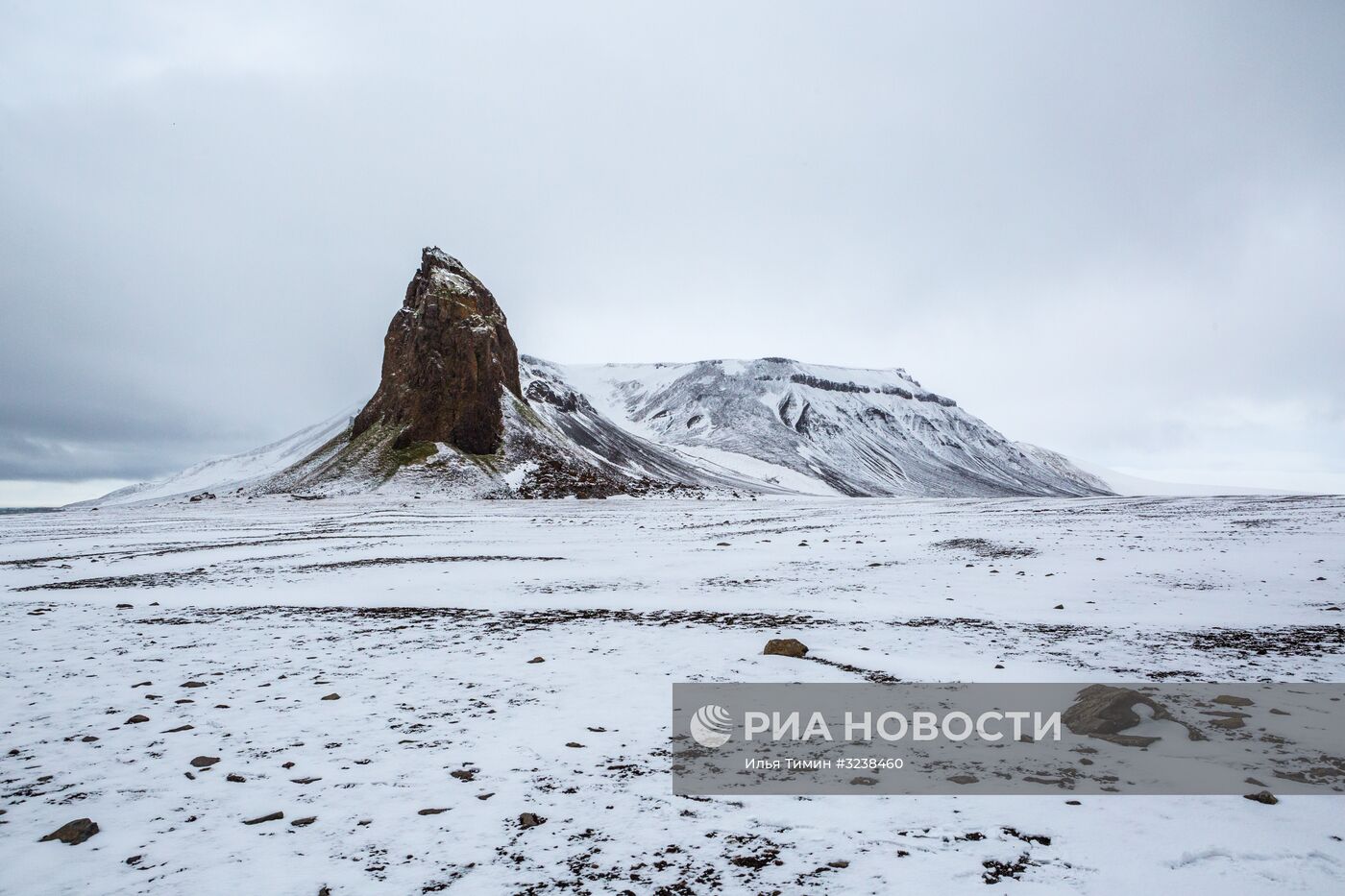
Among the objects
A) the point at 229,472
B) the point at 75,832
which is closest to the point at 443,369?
the point at 229,472

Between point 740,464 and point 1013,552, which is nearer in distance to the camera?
point 1013,552

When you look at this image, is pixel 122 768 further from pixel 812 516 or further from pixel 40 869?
pixel 812 516

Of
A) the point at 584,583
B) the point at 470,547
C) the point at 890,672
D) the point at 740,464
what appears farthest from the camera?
the point at 740,464

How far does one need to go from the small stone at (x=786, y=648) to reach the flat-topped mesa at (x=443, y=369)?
98219 millimetres

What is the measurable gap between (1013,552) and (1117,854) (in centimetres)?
2026

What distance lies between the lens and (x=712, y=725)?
7113 mm

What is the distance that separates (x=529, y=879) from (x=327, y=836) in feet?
5.82

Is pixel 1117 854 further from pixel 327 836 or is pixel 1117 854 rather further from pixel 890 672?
pixel 327 836

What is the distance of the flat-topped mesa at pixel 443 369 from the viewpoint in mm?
104438

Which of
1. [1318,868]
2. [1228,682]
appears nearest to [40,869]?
[1318,868]

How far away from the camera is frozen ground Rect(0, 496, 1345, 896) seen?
436cm

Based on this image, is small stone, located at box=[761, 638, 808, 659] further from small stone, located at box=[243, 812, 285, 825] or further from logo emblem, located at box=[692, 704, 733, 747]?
small stone, located at box=[243, 812, 285, 825]

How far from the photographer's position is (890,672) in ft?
29.5

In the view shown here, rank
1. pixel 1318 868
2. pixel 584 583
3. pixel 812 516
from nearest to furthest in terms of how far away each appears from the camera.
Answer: pixel 1318 868 < pixel 584 583 < pixel 812 516
